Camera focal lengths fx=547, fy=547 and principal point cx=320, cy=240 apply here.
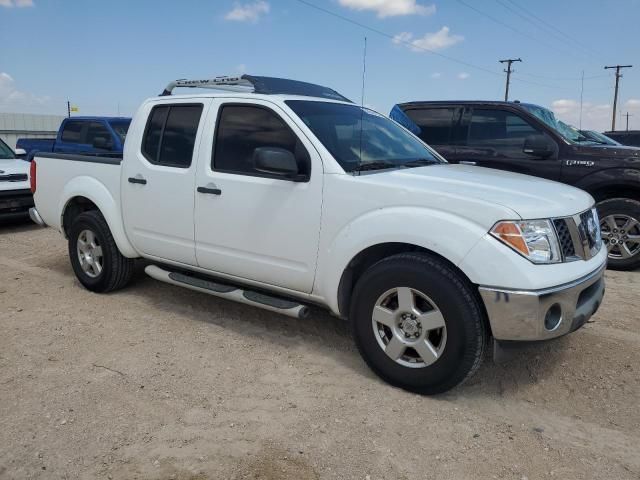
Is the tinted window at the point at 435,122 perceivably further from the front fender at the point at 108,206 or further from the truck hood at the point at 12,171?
the truck hood at the point at 12,171

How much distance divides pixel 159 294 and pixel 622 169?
17.6 feet

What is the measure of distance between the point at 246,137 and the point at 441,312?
196 cm

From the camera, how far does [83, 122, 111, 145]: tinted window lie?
11734mm

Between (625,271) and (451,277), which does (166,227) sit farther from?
(625,271)

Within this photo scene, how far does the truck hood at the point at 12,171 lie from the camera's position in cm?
848

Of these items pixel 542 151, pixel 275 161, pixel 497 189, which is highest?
pixel 542 151

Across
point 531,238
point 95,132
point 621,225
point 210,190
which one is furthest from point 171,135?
point 95,132

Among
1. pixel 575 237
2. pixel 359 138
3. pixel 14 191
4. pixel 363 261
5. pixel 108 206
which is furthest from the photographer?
pixel 14 191

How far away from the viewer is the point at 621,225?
6367 mm

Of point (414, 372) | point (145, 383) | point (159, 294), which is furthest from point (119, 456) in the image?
point (159, 294)

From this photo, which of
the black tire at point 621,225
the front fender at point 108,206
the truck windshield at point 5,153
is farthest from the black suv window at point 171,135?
the truck windshield at point 5,153

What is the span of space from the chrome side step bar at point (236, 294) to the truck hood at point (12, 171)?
204 inches

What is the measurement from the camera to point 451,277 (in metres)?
3.07

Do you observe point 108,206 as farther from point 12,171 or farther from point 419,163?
point 12,171
